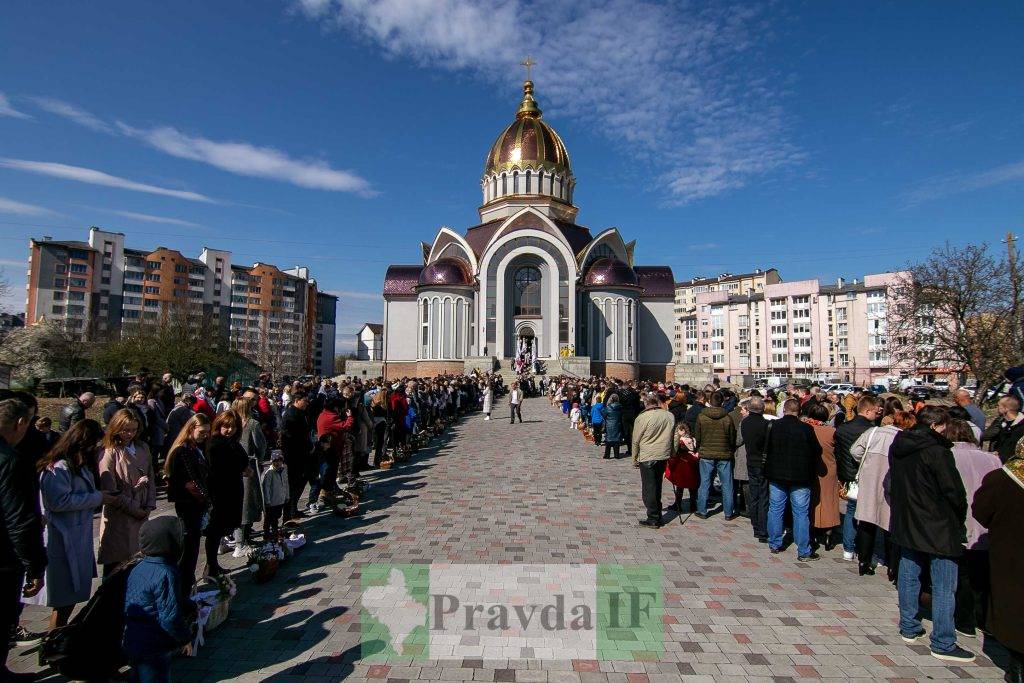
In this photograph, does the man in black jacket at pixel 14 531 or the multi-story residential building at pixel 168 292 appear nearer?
the man in black jacket at pixel 14 531

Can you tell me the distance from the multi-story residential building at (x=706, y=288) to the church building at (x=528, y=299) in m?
44.2

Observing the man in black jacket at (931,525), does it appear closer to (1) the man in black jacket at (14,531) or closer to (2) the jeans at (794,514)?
(2) the jeans at (794,514)

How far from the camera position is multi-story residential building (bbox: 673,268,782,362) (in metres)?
91.8

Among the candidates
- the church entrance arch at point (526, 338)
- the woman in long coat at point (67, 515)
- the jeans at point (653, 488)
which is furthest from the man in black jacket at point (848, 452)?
the church entrance arch at point (526, 338)

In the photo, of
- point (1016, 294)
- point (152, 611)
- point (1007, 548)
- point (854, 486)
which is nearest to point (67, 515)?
point (152, 611)

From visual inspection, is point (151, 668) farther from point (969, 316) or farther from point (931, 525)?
point (969, 316)

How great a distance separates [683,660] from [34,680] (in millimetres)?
4872

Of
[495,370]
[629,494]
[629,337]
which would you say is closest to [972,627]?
[629,494]

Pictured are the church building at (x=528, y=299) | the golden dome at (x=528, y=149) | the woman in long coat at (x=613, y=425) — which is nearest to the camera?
the woman in long coat at (x=613, y=425)

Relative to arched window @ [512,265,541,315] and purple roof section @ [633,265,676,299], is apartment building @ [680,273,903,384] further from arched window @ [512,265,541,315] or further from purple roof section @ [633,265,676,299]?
arched window @ [512,265,541,315]

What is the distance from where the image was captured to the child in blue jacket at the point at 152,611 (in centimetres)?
348

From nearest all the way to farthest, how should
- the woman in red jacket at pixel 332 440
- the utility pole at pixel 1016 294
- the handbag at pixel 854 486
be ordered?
the handbag at pixel 854 486
the woman in red jacket at pixel 332 440
the utility pole at pixel 1016 294

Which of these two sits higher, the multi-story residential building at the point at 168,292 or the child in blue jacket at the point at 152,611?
the multi-story residential building at the point at 168,292

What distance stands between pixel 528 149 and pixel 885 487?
159 ft
